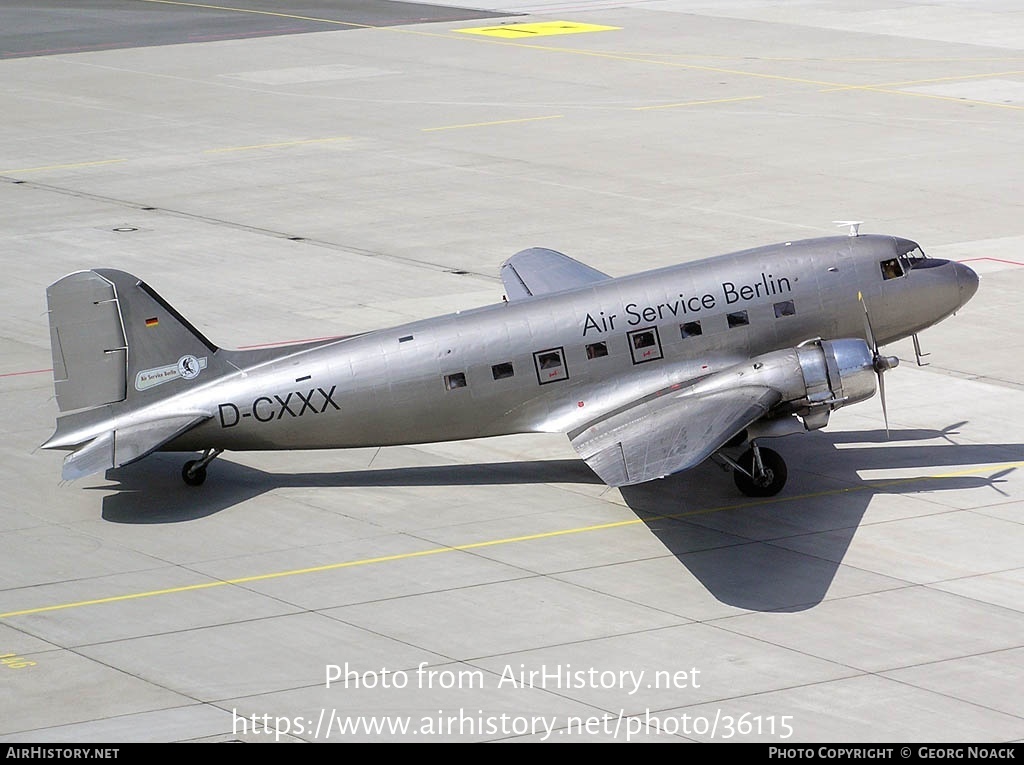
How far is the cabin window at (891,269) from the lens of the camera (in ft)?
95.7

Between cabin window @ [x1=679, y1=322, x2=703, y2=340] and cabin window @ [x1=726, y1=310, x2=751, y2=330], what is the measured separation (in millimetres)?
589

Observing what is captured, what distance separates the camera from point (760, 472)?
27188 millimetres

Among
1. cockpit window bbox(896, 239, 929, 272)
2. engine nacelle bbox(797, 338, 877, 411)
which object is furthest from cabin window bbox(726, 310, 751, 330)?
cockpit window bbox(896, 239, 929, 272)

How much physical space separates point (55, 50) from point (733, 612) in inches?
2615

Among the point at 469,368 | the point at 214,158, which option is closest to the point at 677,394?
the point at 469,368

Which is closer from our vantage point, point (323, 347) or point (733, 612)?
point (733, 612)

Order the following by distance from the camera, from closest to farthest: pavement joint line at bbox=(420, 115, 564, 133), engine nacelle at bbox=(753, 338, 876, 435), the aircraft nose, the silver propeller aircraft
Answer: engine nacelle at bbox=(753, 338, 876, 435)
the silver propeller aircraft
the aircraft nose
pavement joint line at bbox=(420, 115, 564, 133)

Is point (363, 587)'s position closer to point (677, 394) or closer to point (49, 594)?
point (49, 594)

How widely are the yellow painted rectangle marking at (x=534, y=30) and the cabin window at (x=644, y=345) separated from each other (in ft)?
190

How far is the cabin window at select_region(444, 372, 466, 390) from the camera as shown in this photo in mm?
27469

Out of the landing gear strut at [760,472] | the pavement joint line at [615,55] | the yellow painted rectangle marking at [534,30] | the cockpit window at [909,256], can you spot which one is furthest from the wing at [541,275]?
the yellow painted rectangle marking at [534,30]

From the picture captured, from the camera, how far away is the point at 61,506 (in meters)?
27.5

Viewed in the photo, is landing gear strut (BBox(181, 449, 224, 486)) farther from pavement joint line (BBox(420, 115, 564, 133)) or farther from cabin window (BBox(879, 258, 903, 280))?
pavement joint line (BBox(420, 115, 564, 133))

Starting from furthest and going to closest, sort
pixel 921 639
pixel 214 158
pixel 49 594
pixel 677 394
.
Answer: pixel 214 158 < pixel 677 394 < pixel 49 594 < pixel 921 639
